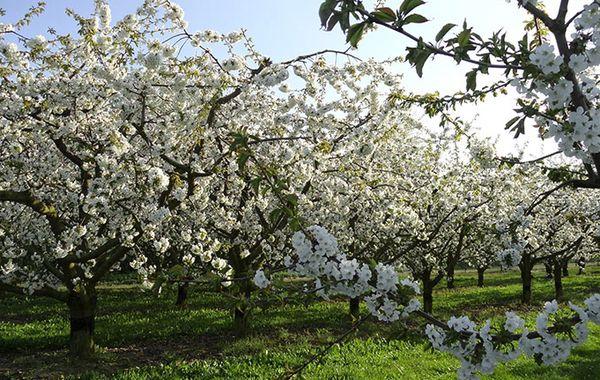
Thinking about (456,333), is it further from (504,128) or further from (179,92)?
(179,92)

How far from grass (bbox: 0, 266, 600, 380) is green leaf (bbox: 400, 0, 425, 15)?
1.91 metres

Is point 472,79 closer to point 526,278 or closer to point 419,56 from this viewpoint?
point 419,56

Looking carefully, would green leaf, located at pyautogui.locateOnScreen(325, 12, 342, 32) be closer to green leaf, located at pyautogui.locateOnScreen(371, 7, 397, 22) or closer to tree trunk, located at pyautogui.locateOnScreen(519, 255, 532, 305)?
green leaf, located at pyautogui.locateOnScreen(371, 7, 397, 22)

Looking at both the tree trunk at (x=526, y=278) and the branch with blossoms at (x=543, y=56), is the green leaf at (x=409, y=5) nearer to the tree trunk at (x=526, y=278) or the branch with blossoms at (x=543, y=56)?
the branch with blossoms at (x=543, y=56)

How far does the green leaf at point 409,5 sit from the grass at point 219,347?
191cm

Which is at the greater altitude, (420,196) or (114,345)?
(420,196)

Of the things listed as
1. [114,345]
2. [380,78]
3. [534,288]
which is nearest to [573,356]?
[380,78]

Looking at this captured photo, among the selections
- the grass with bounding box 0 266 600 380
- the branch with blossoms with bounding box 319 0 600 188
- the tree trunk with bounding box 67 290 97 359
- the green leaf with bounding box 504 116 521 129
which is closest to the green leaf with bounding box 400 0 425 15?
the branch with blossoms with bounding box 319 0 600 188

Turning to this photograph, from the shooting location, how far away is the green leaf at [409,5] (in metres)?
2.45

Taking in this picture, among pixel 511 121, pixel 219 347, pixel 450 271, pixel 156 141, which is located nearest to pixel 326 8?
pixel 511 121

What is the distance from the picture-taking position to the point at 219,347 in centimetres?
1109

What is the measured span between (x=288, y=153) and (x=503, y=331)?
612cm

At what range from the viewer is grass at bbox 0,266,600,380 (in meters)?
8.45

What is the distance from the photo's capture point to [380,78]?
8438mm
